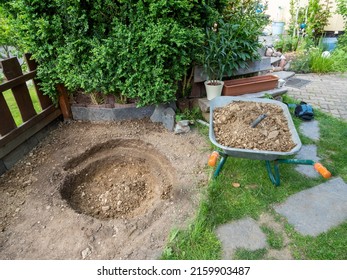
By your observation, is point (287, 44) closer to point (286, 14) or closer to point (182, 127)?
point (286, 14)

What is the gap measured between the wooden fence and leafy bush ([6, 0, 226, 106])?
23 centimetres

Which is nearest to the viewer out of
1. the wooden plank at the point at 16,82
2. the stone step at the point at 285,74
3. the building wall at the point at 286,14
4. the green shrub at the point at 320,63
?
the wooden plank at the point at 16,82

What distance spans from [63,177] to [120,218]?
87 cm

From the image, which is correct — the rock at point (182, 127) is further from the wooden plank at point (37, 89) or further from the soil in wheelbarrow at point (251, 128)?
the wooden plank at point (37, 89)

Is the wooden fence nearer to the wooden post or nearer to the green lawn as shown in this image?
the wooden post

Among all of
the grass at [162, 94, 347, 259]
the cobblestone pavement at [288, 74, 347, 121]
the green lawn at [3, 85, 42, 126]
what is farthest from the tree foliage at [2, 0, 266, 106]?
the cobblestone pavement at [288, 74, 347, 121]

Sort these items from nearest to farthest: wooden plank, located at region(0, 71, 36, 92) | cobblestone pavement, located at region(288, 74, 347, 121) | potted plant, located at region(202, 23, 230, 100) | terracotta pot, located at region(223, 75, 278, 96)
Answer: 1. wooden plank, located at region(0, 71, 36, 92)
2. potted plant, located at region(202, 23, 230, 100)
3. terracotta pot, located at region(223, 75, 278, 96)
4. cobblestone pavement, located at region(288, 74, 347, 121)

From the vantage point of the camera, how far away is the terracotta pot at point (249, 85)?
3.66 m

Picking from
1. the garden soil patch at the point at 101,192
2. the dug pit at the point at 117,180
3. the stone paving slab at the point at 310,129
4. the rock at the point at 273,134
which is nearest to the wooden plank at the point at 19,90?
the garden soil patch at the point at 101,192

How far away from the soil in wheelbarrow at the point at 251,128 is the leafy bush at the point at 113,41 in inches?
36.1

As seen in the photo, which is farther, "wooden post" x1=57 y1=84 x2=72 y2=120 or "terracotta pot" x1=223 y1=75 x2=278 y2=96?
"terracotta pot" x1=223 y1=75 x2=278 y2=96

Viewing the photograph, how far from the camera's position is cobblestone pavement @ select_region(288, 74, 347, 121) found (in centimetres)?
432

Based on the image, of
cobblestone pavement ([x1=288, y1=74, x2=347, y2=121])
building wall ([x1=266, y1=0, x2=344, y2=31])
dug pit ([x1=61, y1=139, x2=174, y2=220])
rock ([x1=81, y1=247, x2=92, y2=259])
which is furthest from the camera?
building wall ([x1=266, y1=0, x2=344, y2=31])
